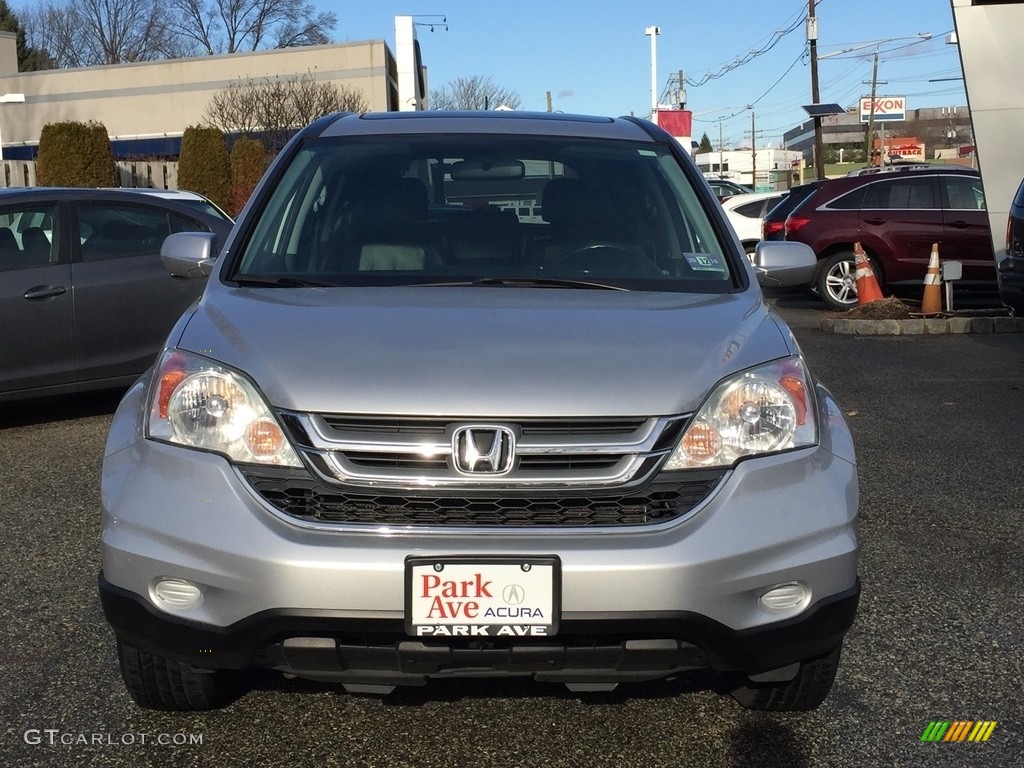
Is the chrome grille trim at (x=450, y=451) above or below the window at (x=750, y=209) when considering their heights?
above

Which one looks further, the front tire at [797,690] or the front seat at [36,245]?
the front seat at [36,245]

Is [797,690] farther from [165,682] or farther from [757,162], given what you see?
[757,162]

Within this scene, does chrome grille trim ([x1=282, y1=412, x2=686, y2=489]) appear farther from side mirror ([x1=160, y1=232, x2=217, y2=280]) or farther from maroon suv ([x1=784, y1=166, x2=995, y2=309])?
maroon suv ([x1=784, y1=166, x2=995, y2=309])

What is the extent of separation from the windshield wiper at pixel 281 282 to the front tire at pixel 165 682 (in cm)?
108

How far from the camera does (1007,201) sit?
1307 cm

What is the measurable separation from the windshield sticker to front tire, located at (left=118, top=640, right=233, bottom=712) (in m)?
1.80

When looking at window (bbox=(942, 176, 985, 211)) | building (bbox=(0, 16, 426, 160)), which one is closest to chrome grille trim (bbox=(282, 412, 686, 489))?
window (bbox=(942, 176, 985, 211))

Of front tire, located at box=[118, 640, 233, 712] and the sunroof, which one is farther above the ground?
the sunroof

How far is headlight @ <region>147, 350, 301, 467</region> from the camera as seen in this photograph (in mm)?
2780

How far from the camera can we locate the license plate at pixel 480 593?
261cm

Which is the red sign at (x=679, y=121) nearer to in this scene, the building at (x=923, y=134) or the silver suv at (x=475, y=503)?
the silver suv at (x=475, y=503)

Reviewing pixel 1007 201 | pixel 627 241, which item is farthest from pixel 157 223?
pixel 1007 201

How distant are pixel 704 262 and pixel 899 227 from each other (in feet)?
39.8

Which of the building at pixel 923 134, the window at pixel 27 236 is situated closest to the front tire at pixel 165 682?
the window at pixel 27 236
